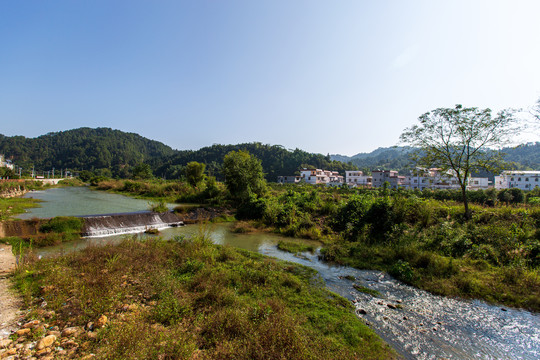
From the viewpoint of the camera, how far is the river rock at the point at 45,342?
3736 millimetres

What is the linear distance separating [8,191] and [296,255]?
34450 millimetres

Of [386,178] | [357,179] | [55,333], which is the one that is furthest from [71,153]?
[55,333]

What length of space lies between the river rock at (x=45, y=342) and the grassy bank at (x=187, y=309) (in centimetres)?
18

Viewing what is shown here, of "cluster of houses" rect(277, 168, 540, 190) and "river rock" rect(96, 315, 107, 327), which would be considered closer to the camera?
"river rock" rect(96, 315, 107, 327)

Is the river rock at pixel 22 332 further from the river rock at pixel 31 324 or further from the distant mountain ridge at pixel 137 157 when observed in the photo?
the distant mountain ridge at pixel 137 157

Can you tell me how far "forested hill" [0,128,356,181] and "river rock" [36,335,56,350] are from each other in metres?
76.9

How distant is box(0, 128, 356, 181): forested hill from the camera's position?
89.2 meters

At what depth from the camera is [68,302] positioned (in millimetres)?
5176

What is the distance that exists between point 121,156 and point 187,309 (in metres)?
134

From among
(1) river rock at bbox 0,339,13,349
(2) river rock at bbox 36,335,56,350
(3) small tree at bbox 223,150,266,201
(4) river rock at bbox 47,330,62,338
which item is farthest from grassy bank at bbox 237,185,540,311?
(1) river rock at bbox 0,339,13,349

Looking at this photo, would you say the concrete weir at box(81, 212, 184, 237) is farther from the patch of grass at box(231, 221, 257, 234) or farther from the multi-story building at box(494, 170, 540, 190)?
the multi-story building at box(494, 170, 540, 190)

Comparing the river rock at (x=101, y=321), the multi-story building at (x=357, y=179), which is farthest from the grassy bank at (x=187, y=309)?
the multi-story building at (x=357, y=179)

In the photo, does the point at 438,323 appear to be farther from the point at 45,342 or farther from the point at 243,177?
the point at 243,177

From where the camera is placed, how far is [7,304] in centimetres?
499
